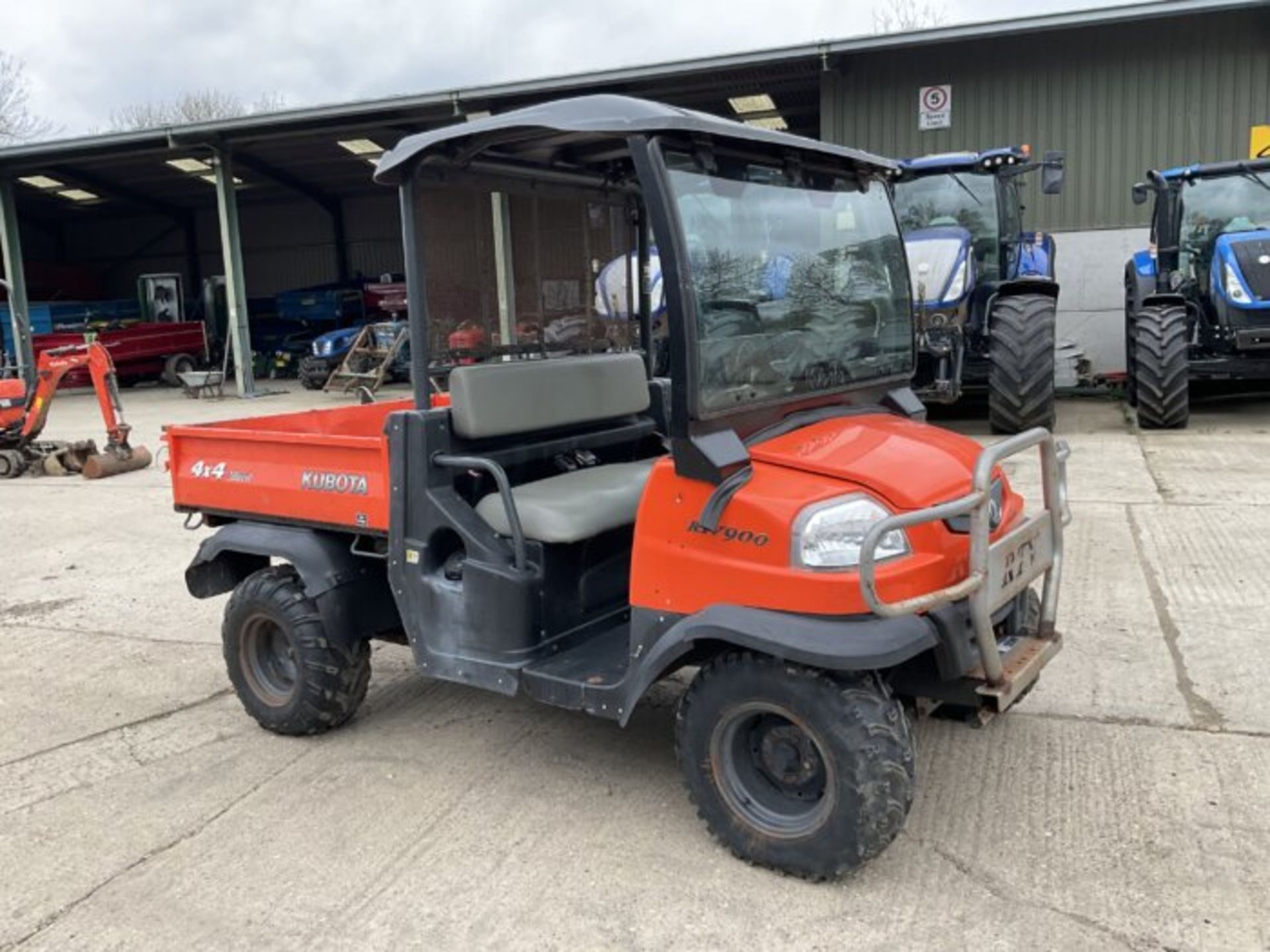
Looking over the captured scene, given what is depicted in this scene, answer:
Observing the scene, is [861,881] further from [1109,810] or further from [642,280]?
[642,280]

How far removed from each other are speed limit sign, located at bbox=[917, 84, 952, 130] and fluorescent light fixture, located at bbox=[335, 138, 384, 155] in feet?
32.2

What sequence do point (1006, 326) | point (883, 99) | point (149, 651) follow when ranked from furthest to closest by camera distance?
point (883, 99)
point (1006, 326)
point (149, 651)

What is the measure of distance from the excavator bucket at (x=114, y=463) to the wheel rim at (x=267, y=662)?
23.1 feet

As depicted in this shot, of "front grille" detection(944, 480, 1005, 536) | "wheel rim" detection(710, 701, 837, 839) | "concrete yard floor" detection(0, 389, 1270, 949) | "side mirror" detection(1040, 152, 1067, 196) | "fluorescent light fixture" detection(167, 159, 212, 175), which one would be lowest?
"concrete yard floor" detection(0, 389, 1270, 949)

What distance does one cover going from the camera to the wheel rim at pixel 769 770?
2.81 metres

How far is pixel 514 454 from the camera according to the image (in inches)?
147

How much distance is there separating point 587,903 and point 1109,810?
159 centimetres

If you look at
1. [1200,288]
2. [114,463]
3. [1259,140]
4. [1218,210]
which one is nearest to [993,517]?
[1200,288]

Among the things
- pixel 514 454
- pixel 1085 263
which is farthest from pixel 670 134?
pixel 1085 263

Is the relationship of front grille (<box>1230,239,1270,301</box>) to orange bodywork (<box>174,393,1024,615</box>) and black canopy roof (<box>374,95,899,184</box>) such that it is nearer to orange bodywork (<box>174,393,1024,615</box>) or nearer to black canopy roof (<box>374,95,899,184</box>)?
black canopy roof (<box>374,95,899,184</box>)

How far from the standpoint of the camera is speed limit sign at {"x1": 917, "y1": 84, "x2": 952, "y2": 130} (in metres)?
13.9

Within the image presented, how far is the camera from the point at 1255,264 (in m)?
9.40

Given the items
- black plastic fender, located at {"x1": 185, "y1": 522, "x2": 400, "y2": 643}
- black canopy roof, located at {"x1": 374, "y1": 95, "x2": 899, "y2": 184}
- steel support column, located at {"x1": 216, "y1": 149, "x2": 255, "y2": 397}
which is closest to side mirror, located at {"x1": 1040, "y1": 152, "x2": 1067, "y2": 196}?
black canopy roof, located at {"x1": 374, "y1": 95, "x2": 899, "y2": 184}

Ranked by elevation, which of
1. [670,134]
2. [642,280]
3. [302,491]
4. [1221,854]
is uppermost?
[670,134]
